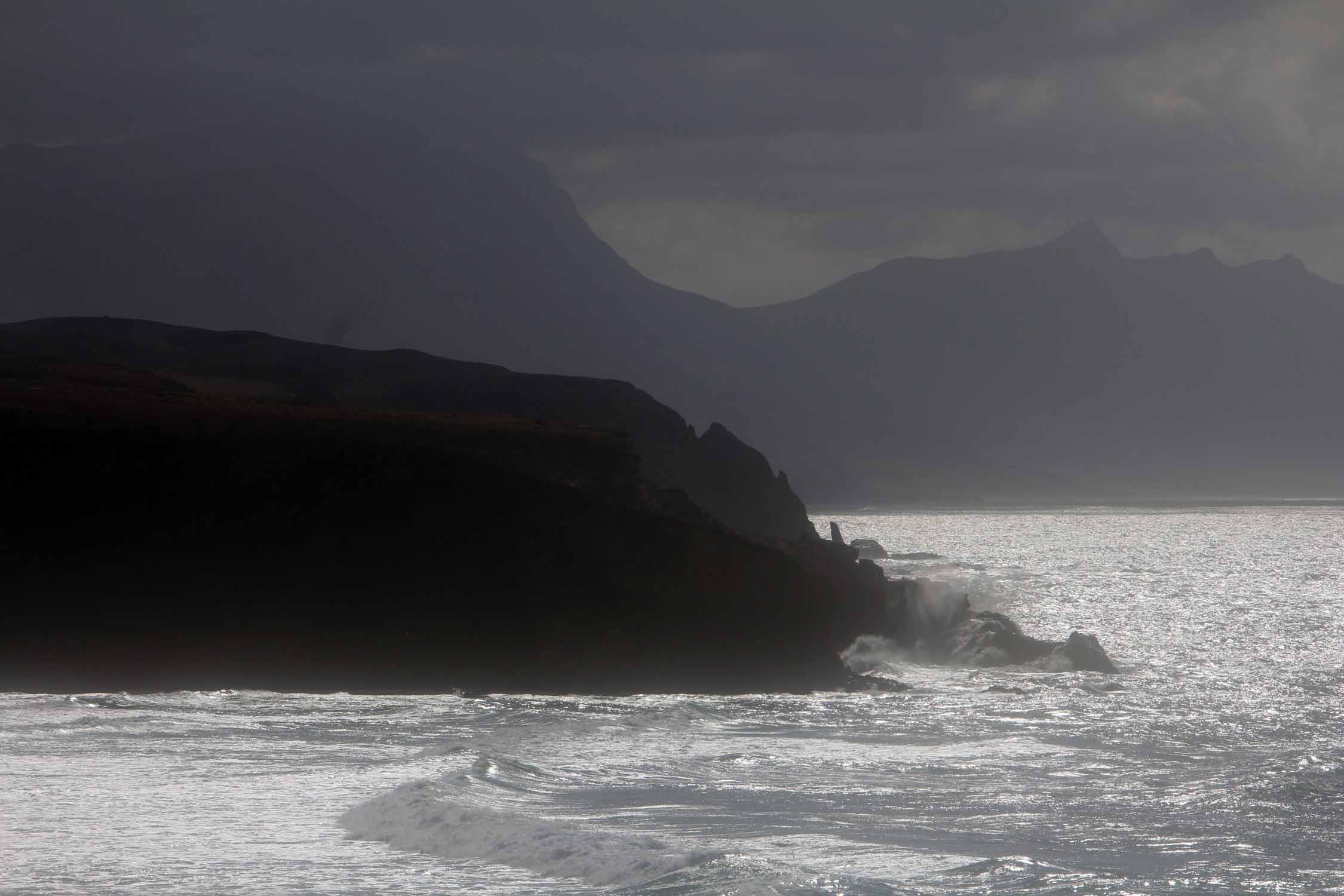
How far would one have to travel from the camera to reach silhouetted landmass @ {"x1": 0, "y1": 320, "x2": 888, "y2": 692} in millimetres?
28656

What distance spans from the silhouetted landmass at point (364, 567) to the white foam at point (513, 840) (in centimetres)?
1352

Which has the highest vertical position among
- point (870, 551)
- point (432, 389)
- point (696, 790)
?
point (432, 389)

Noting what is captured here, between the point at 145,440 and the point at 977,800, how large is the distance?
2261 centimetres

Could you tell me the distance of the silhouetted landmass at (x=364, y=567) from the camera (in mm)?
28656

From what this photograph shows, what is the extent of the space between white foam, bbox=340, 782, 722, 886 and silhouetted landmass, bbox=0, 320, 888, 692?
44.4ft

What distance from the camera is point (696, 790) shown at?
1684 centimetres

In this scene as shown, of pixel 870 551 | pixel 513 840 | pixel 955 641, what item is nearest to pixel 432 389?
pixel 870 551

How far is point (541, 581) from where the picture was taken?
1204 inches

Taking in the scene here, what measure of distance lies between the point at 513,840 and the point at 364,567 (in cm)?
1814

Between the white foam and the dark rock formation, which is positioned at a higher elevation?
the dark rock formation

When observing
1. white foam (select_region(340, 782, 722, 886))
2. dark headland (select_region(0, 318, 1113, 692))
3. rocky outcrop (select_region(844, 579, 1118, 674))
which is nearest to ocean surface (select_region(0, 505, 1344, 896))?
white foam (select_region(340, 782, 722, 886))

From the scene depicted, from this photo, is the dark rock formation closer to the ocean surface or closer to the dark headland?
the dark headland

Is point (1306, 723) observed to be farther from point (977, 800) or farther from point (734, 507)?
point (734, 507)

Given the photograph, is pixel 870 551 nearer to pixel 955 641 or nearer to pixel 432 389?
pixel 432 389
